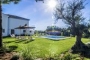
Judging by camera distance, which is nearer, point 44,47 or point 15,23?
point 44,47

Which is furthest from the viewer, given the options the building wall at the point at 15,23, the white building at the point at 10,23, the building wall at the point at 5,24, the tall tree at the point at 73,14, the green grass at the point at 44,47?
the building wall at the point at 15,23

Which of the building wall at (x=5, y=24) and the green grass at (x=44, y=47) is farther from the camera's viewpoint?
the building wall at (x=5, y=24)

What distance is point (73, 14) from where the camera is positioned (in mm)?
20859

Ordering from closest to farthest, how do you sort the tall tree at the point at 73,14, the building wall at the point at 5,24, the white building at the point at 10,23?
the tall tree at the point at 73,14
the building wall at the point at 5,24
the white building at the point at 10,23

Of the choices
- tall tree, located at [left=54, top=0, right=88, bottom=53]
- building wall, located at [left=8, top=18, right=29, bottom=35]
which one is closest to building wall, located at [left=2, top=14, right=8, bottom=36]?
building wall, located at [left=8, top=18, right=29, bottom=35]

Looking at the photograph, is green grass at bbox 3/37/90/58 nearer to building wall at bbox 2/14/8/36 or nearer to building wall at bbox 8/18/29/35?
building wall at bbox 2/14/8/36

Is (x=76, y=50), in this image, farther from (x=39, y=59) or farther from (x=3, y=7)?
(x=3, y=7)

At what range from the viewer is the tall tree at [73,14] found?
68.2 ft

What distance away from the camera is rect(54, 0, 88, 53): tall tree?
20.8 meters

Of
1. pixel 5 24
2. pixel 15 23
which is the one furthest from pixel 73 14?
pixel 15 23

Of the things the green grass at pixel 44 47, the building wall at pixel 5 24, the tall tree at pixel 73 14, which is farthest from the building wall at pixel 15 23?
the tall tree at pixel 73 14

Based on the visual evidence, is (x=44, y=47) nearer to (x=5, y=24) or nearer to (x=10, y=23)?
(x=5, y=24)

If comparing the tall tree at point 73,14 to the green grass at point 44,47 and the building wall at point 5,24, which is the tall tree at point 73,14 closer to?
the green grass at point 44,47

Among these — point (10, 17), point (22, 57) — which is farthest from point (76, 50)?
point (10, 17)
